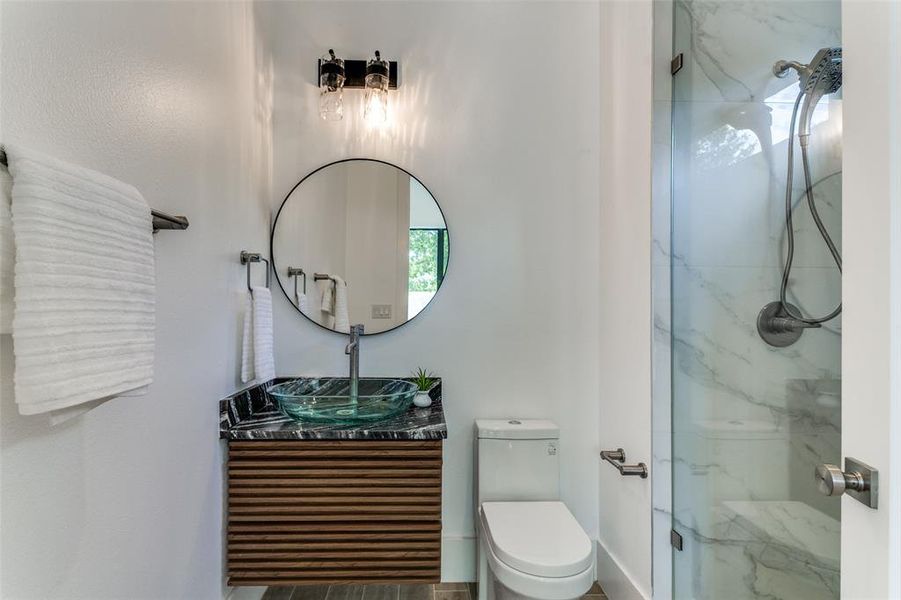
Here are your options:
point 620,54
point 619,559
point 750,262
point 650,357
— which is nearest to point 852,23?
point 750,262

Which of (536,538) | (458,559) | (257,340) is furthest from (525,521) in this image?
(257,340)

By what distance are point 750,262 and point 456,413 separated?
1285 mm

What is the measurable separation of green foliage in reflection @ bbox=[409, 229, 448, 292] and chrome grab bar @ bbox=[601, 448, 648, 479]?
3.31ft

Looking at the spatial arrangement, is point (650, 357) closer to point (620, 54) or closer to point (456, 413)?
point (456, 413)

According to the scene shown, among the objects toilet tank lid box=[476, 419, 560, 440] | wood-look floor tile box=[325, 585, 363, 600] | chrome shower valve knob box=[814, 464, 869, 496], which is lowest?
wood-look floor tile box=[325, 585, 363, 600]

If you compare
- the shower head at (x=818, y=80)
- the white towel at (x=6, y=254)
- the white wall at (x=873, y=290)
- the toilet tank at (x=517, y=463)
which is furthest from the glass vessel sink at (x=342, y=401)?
the shower head at (x=818, y=80)

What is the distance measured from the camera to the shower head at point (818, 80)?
3.33 feet

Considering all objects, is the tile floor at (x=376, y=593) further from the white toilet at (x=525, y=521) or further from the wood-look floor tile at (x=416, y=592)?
the white toilet at (x=525, y=521)

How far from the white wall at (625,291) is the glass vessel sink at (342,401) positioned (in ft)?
2.84

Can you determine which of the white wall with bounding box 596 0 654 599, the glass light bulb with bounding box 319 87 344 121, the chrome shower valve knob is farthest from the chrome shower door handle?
the glass light bulb with bounding box 319 87 344 121

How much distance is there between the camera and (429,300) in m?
2.07

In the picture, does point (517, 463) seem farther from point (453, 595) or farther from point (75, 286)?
point (75, 286)

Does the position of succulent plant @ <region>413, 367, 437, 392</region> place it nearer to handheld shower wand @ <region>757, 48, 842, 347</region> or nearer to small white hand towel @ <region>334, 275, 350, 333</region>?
small white hand towel @ <region>334, 275, 350, 333</region>

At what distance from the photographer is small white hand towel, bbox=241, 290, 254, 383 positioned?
5.52 ft
